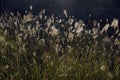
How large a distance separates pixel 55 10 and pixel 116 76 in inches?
155

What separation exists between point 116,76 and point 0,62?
1633 mm

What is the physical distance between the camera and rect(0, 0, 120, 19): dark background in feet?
26.5

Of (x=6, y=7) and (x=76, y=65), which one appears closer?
(x=76, y=65)

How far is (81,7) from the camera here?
8375 mm

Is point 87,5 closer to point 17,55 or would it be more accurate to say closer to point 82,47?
point 82,47

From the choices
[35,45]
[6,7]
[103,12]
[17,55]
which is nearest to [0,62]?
[17,55]

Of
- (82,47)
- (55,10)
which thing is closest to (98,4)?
(55,10)

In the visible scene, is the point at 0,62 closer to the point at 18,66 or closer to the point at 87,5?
the point at 18,66

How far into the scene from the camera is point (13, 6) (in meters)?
→ 9.47

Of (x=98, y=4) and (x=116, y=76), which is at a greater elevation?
(x=98, y=4)

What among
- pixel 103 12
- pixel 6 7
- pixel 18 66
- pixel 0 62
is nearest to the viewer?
pixel 18 66

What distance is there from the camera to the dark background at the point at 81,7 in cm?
809

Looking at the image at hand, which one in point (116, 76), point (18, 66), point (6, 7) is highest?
point (6, 7)

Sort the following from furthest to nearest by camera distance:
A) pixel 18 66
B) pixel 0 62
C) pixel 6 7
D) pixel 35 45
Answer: pixel 6 7 → pixel 35 45 → pixel 0 62 → pixel 18 66
